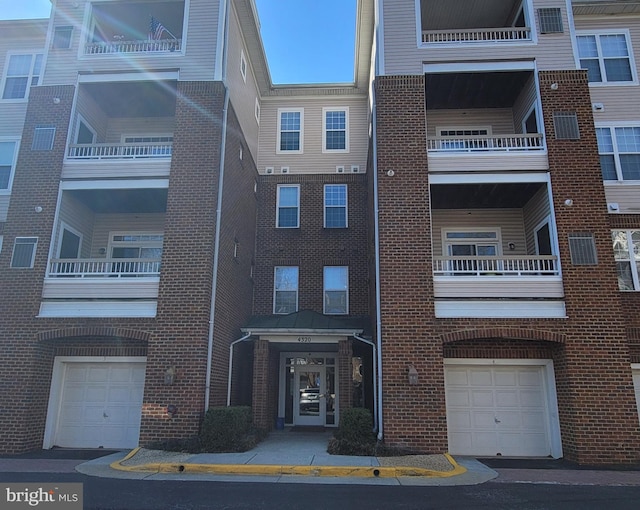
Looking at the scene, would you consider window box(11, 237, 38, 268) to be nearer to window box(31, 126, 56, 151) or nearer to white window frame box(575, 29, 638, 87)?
window box(31, 126, 56, 151)

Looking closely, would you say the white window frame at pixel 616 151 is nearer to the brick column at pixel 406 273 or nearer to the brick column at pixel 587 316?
the brick column at pixel 587 316

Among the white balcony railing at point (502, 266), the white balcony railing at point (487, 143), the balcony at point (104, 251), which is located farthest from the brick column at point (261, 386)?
the white balcony railing at point (487, 143)

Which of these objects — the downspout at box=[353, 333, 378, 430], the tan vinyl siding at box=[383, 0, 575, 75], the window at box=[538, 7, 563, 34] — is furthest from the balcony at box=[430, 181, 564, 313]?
the window at box=[538, 7, 563, 34]

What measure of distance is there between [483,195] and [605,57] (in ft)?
20.3

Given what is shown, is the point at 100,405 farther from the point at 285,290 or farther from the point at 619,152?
the point at 619,152

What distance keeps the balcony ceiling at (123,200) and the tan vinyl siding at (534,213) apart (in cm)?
1080

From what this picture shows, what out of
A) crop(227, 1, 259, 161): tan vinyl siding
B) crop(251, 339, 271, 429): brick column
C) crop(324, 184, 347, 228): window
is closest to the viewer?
crop(251, 339, 271, 429): brick column

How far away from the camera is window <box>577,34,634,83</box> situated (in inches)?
559

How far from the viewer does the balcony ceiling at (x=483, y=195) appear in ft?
42.3

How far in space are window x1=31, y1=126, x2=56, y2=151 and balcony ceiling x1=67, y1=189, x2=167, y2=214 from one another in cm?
142

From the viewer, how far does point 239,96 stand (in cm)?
1513

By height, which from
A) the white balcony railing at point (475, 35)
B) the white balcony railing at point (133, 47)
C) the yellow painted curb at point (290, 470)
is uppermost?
the white balcony railing at point (475, 35)

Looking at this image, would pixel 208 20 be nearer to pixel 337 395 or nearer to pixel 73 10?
pixel 73 10

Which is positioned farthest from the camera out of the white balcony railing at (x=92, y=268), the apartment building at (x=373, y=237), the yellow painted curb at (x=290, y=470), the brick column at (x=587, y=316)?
the white balcony railing at (x=92, y=268)
